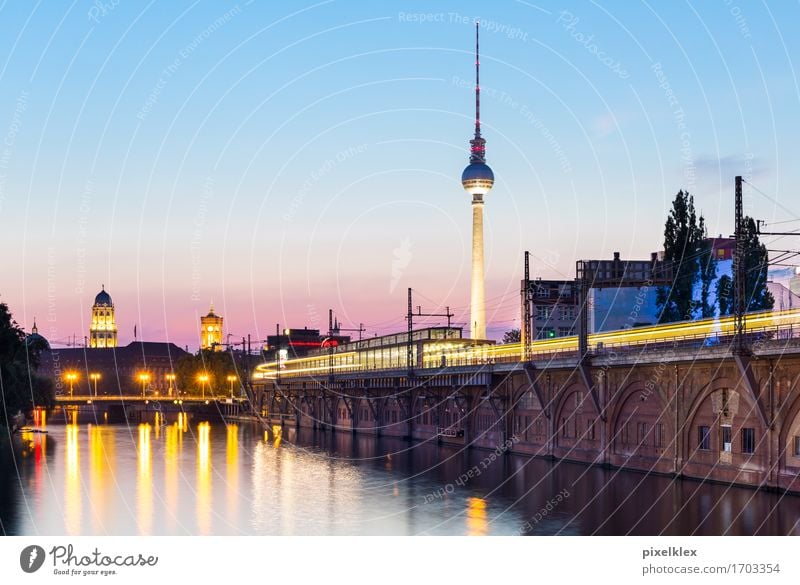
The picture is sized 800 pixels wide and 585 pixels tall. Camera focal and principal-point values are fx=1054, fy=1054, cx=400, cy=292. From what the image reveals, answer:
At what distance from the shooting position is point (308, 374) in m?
156

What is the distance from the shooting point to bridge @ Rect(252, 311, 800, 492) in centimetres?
5809

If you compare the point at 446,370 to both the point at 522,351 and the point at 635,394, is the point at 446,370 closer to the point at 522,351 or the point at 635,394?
the point at 522,351

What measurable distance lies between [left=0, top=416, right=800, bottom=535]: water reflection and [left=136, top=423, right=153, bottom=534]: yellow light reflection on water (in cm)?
11

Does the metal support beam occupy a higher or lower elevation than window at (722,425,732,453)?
higher

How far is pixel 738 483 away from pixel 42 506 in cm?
4133

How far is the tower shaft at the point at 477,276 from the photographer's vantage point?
181m

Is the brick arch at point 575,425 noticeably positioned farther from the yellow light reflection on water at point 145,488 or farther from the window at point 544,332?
the window at point 544,332

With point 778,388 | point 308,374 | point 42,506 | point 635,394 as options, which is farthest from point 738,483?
point 308,374

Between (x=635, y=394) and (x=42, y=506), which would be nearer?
Answer: (x=42, y=506)

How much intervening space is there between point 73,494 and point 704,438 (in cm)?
4084

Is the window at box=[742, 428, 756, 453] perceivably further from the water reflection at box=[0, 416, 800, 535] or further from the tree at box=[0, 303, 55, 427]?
the tree at box=[0, 303, 55, 427]

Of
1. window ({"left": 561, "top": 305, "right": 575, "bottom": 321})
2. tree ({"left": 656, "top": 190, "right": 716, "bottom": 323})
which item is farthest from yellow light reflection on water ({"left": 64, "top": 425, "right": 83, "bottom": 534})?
window ({"left": 561, "top": 305, "right": 575, "bottom": 321})

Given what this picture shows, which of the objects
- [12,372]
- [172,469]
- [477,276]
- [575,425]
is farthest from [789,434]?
[477,276]

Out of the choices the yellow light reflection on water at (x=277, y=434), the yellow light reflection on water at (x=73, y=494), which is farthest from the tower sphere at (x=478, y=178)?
the yellow light reflection on water at (x=73, y=494)
